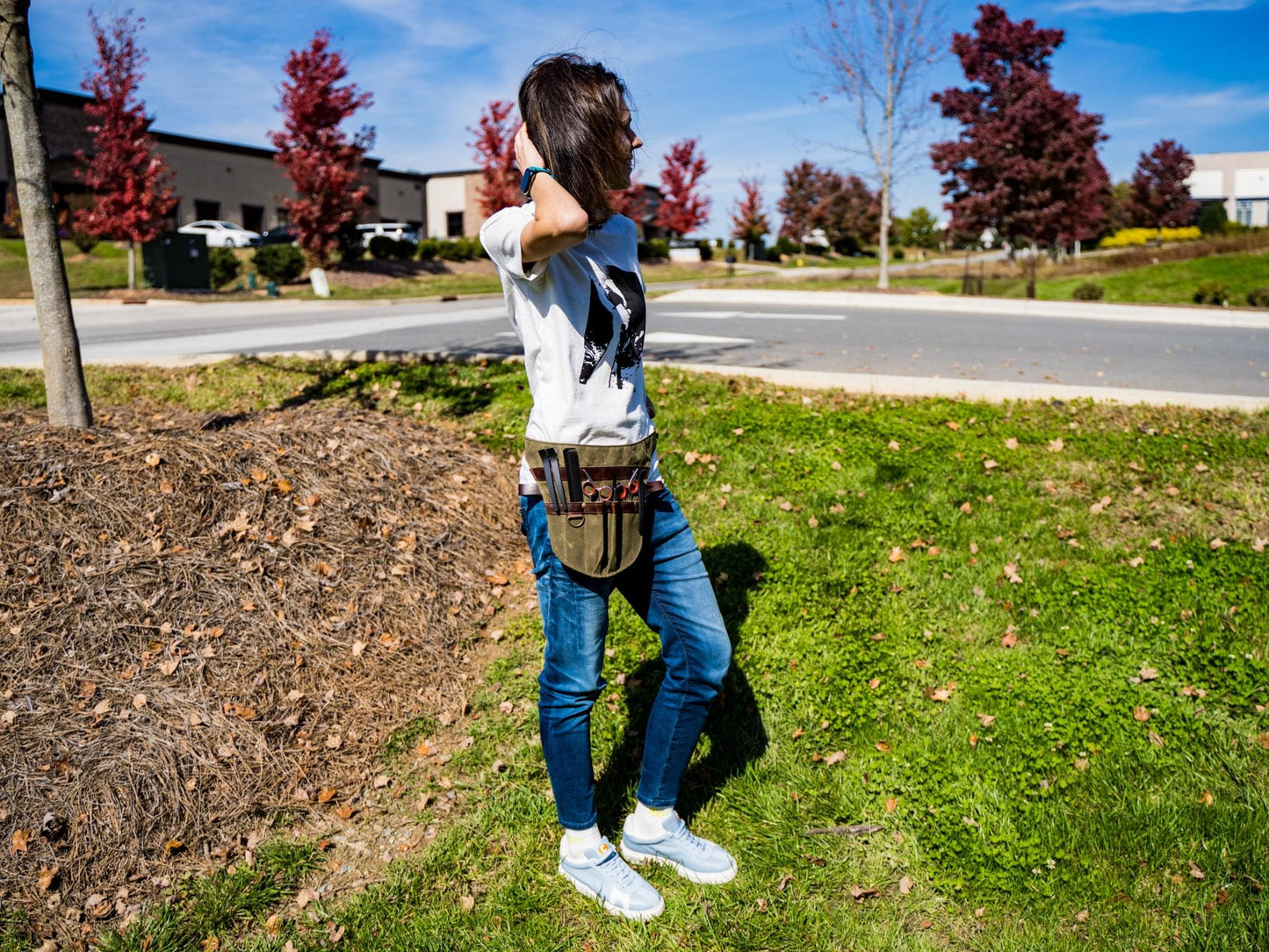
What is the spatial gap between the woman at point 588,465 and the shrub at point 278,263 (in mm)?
25843

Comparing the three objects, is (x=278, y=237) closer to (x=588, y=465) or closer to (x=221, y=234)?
(x=221, y=234)

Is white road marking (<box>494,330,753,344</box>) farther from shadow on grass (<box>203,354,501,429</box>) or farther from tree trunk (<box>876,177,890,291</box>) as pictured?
tree trunk (<box>876,177,890,291</box>)

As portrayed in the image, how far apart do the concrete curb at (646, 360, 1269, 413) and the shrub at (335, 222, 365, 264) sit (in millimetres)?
24392

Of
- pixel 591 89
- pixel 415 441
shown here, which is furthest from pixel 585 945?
pixel 415 441

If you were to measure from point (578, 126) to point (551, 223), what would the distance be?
283mm

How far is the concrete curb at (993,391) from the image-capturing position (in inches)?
250

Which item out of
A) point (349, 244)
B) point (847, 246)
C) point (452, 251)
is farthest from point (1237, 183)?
point (349, 244)

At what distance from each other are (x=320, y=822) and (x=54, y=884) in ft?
2.60

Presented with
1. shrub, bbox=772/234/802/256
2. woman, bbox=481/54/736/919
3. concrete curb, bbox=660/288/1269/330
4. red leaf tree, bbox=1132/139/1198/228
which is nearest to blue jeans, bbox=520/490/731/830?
woman, bbox=481/54/736/919

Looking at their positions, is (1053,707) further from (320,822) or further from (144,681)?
(144,681)

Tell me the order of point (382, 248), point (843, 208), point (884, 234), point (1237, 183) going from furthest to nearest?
point (1237, 183) < point (843, 208) < point (382, 248) < point (884, 234)

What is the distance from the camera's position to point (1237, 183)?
2511 inches

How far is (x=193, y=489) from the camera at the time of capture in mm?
4391

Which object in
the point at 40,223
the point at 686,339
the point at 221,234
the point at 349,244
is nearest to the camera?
the point at 40,223
